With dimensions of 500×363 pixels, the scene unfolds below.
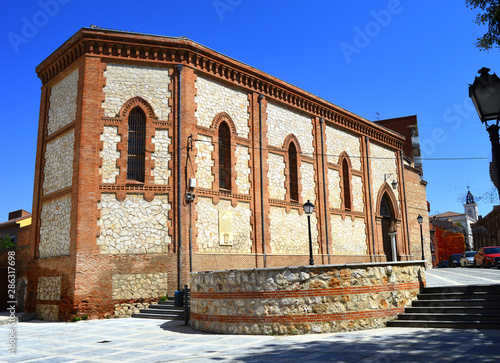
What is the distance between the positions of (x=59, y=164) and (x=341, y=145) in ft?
50.7

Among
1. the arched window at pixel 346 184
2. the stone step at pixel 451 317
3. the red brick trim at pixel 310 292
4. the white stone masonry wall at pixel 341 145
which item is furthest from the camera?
the arched window at pixel 346 184

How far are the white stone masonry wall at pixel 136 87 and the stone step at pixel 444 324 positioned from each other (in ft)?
36.5

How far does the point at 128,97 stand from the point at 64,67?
11.7 feet

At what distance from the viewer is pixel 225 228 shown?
1733cm

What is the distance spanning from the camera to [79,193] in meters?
15.2

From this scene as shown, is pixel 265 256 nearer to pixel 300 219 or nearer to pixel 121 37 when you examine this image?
pixel 300 219

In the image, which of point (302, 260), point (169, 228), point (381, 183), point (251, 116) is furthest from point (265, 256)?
point (381, 183)

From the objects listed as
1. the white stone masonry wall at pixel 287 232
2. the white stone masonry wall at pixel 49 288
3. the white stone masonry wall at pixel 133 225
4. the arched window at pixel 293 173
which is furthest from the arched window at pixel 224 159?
the white stone masonry wall at pixel 49 288

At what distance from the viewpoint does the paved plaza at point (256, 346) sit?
6895mm

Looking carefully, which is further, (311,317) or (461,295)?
(461,295)

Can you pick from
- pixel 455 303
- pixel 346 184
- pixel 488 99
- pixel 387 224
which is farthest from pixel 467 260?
pixel 488 99

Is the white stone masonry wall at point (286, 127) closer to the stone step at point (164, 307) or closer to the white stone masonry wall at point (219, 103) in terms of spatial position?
the white stone masonry wall at point (219, 103)

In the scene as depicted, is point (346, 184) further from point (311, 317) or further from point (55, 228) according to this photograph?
point (311, 317)

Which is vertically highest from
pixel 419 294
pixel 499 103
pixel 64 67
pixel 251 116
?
pixel 64 67
